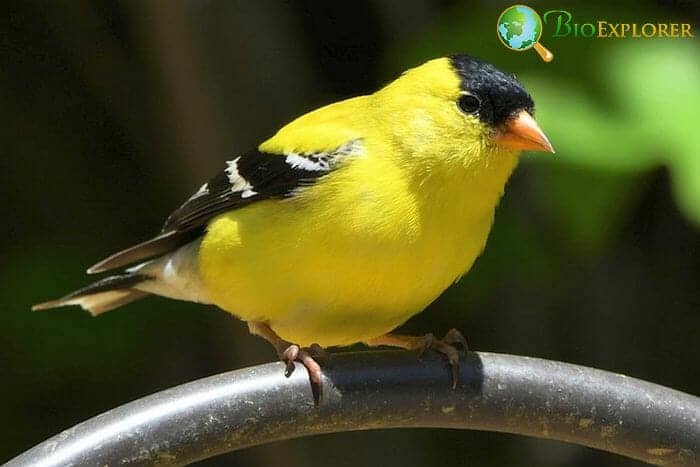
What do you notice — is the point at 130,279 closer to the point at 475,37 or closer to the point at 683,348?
the point at 475,37

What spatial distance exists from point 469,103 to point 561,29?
1.94 ft

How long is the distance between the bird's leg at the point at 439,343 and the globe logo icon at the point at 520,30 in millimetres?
734

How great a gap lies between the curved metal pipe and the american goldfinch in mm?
159

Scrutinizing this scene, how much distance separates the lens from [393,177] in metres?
2.02

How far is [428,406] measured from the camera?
1621 mm

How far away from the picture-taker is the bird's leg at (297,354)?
1660 millimetres

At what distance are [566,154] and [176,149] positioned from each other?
57.5 inches

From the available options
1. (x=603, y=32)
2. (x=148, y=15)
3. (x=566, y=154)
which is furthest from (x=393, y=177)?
(x=148, y=15)

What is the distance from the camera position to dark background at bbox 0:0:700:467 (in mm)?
3129

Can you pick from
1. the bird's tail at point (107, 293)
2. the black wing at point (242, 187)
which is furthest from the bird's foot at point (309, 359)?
the bird's tail at point (107, 293)

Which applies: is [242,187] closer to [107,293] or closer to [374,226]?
[374,226]

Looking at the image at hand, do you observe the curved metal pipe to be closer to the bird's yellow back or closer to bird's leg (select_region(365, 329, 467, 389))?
bird's leg (select_region(365, 329, 467, 389))

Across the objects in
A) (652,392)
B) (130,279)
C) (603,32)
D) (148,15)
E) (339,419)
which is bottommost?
(652,392)

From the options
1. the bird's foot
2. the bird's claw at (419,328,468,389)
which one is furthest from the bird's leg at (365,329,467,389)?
the bird's foot
